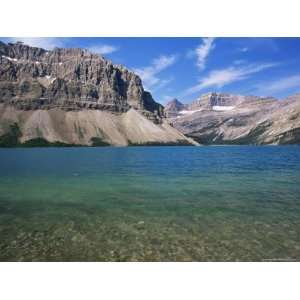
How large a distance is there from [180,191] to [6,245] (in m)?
14.4

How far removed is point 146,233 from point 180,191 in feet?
36.0

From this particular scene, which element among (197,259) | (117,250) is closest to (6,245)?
(117,250)

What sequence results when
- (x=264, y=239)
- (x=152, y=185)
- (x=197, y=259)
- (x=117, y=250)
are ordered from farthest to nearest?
(x=152, y=185) → (x=264, y=239) → (x=117, y=250) → (x=197, y=259)

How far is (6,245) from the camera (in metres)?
12.2

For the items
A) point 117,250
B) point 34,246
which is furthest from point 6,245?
point 117,250
